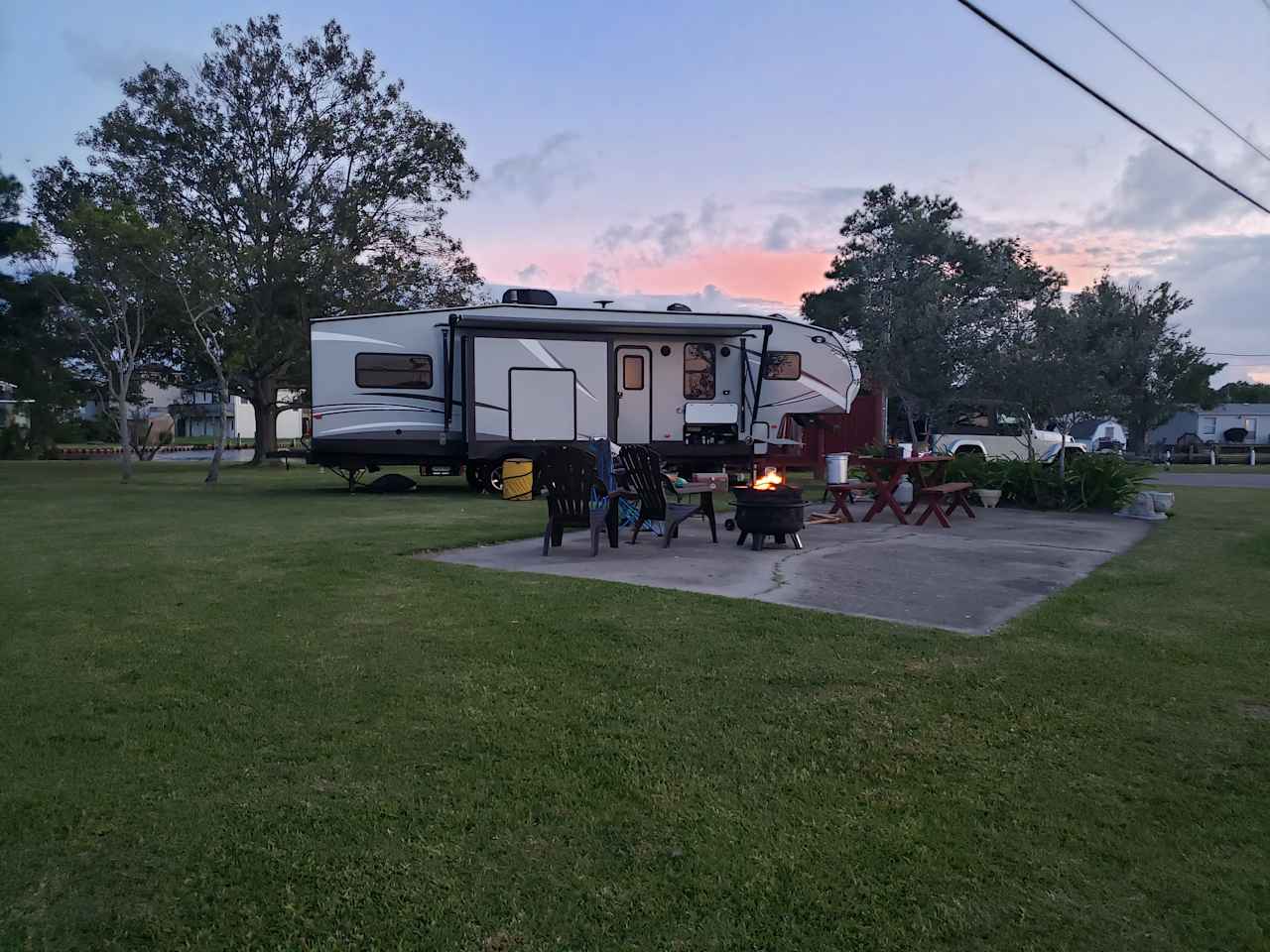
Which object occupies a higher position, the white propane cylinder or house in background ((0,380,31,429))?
house in background ((0,380,31,429))

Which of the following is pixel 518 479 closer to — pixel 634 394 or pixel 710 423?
pixel 634 394

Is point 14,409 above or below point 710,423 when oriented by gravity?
above

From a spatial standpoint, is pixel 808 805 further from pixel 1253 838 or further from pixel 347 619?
pixel 347 619

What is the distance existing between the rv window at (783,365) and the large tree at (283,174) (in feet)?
42.7

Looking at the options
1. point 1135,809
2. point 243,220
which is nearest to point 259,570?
point 1135,809

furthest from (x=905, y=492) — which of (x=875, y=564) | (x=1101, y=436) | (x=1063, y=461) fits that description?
(x=1101, y=436)

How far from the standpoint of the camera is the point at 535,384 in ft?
45.9

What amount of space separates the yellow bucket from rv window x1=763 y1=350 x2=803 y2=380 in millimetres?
4457

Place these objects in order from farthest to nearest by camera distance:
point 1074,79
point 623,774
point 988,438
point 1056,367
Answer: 1. point 988,438
2. point 1056,367
3. point 1074,79
4. point 623,774

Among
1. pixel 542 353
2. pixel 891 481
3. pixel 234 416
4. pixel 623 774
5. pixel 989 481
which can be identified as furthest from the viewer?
pixel 234 416

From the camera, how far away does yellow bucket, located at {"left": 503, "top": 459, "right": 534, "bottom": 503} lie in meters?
13.9

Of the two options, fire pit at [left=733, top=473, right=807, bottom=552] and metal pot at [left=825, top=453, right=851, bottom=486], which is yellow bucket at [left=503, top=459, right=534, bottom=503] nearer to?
metal pot at [left=825, top=453, right=851, bottom=486]

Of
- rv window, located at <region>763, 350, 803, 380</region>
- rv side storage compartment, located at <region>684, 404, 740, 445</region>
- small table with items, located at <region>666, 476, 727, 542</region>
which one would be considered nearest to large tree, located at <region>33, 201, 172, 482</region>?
rv side storage compartment, located at <region>684, 404, 740, 445</region>

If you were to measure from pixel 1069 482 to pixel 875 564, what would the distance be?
638 centimetres
